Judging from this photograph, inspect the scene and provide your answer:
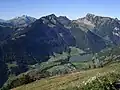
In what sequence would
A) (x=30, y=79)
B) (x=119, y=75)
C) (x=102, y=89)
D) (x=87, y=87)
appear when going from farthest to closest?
(x=30, y=79) < (x=119, y=75) < (x=87, y=87) < (x=102, y=89)

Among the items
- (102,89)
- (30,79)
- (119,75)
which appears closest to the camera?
(102,89)

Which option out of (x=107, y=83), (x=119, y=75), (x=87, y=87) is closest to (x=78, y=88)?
(x=87, y=87)

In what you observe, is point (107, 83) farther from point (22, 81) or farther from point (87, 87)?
point (22, 81)

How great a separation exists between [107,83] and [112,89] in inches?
58.1

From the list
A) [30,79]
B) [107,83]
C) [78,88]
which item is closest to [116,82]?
[107,83]

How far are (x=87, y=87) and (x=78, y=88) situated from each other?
2.47m

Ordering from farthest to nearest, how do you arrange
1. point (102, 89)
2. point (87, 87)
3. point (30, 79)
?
point (30, 79), point (87, 87), point (102, 89)

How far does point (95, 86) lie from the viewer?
3512 cm

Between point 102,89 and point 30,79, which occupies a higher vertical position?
point 102,89

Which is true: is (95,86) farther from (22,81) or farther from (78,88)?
(22,81)

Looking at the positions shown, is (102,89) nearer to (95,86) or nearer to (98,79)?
(95,86)

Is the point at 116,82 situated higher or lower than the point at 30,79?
higher

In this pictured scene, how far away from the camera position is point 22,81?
149375 mm

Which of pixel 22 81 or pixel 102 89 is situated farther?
pixel 22 81
